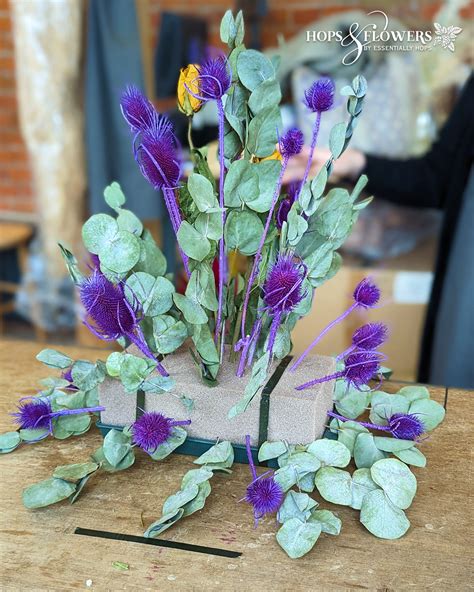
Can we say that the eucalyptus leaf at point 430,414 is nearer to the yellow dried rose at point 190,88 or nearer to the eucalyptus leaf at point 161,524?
the eucalyptus leaf at point 161,524

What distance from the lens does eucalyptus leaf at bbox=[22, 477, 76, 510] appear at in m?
0.64

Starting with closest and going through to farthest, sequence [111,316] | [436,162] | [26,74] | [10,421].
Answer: [111,316], [10,421], [436,162], [26,74]

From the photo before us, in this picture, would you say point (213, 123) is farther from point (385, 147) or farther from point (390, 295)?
point (390, 295)

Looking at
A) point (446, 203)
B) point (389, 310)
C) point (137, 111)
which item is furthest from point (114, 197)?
point (389, 310)

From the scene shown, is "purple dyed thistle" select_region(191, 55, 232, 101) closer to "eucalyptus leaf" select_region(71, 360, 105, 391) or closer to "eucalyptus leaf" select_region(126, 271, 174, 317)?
"eucalyptus leaf" select_region(126, 271, 174, 317)

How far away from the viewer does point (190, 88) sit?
656 millimetres

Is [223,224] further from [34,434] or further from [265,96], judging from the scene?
[34,434]

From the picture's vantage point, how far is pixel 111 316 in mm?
641

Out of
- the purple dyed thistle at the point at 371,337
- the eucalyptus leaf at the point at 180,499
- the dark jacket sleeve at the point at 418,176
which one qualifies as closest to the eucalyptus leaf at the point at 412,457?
the purple dyed thistle at the point at 371,337

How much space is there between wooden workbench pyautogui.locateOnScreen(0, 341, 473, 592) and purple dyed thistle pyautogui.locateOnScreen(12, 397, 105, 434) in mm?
34

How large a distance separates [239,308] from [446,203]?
112cm

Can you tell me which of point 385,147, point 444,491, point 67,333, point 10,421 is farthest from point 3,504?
point 67,333

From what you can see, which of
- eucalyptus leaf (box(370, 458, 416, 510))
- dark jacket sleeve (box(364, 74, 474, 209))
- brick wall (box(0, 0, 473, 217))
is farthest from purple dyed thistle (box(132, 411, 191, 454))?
brick wall (box(0, 0, 473, 217))

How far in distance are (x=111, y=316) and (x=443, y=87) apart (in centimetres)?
164
